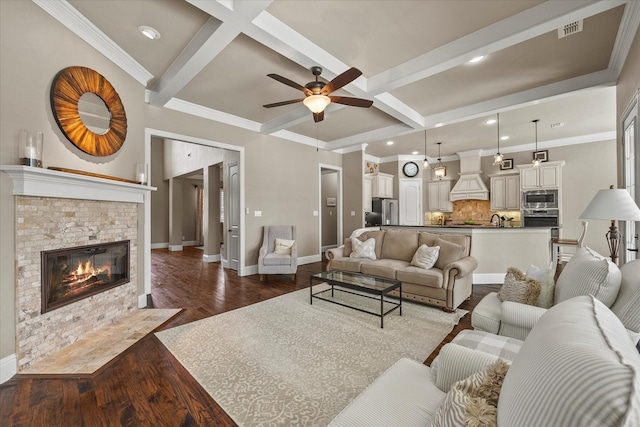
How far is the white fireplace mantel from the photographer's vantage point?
2.12 meters

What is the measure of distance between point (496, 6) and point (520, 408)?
9.89 ft

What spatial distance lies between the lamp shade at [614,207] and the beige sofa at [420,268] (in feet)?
4.57

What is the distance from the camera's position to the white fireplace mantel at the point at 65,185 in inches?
83.3

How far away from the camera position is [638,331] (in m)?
1.34

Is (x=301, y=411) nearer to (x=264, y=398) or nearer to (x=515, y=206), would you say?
(x=264, y=398)

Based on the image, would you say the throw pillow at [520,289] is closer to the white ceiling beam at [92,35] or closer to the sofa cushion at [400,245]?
the sofa cushion at [400,245]

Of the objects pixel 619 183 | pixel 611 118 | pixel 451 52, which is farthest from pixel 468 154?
pixel 451 52

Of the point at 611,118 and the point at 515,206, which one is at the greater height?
A: the point at 611,118

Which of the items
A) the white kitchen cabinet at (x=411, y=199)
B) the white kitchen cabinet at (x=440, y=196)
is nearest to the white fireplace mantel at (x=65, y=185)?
the white kitchen cabinet at (x=411, y=199)

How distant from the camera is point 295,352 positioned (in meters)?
2.45

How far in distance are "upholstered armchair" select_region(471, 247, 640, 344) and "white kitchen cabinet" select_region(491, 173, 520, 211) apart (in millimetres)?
5530

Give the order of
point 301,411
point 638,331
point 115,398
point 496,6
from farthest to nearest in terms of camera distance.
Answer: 1. point 496,6
2. point 115,398
3. point 301,411
4. point 638,331

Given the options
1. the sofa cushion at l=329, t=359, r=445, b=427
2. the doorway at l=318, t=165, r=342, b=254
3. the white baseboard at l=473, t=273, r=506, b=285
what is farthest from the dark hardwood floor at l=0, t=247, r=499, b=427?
the doorway at l=318, t=165, r=342, b=254

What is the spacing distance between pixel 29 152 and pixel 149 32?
153 centimetres
